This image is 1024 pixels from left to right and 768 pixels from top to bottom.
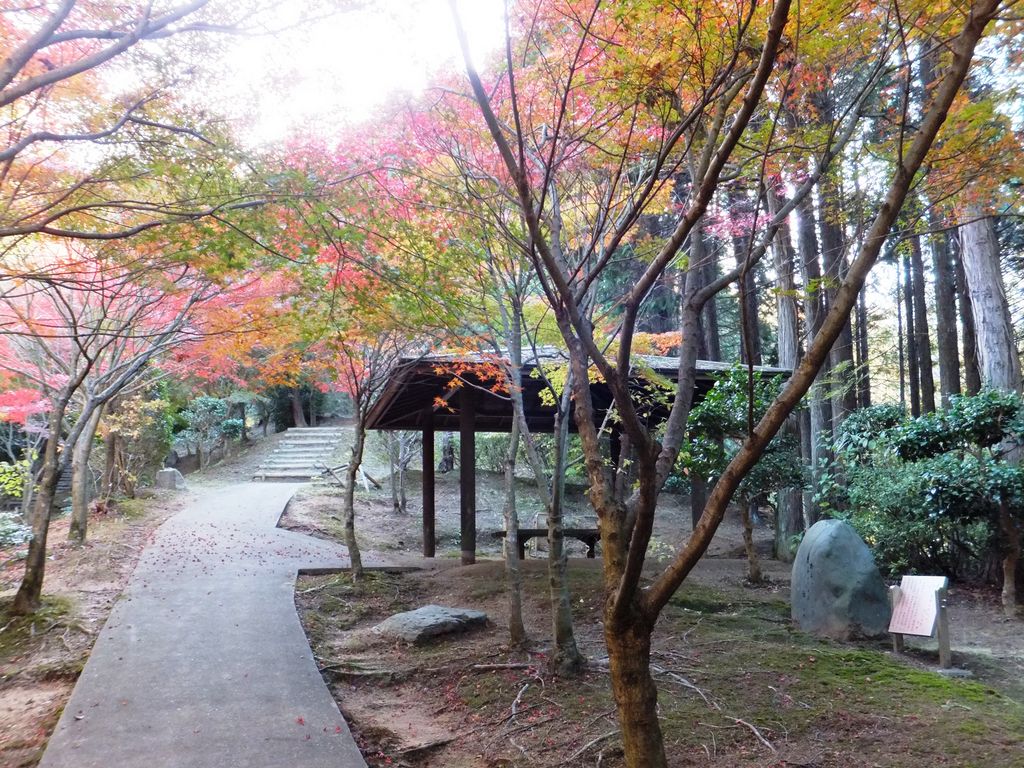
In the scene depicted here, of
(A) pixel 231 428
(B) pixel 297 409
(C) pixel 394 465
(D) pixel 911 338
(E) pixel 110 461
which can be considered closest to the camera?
(E) pixel 110 461

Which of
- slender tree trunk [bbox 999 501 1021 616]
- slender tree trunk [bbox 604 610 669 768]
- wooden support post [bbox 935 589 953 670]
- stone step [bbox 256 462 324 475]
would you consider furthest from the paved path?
stone step [bbox 256 462 324 475]

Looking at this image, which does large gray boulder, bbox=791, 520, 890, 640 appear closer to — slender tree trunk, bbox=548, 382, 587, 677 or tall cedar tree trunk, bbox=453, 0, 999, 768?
slender tree trunk, bbox=548, 382, 587, 677

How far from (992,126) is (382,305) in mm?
5023

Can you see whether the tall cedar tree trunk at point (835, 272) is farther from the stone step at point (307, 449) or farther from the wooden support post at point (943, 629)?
the stone step at point (307, 449)

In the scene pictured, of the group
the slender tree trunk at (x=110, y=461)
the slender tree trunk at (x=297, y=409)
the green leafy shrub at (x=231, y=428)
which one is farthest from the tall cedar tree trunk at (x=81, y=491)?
the slender tree trunk at (x=297, y=409)

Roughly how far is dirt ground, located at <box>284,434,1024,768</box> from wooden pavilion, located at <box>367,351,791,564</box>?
2.42 metres

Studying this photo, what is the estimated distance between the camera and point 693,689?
16.5ft

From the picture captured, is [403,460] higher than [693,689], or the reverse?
[403,460]

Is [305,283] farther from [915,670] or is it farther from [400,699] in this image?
[915,670]

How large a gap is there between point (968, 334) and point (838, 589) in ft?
34.4

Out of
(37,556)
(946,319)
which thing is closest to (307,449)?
(37,556)

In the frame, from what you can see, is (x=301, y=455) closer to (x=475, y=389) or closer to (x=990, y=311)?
(x=475, y=389)

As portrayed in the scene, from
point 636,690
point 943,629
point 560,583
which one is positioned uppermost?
point 636,690

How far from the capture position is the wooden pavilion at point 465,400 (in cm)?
875
